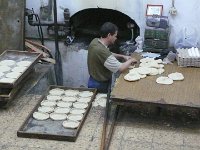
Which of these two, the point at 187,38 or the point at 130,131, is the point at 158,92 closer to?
the point at 130,131

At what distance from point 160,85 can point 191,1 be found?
2.22m

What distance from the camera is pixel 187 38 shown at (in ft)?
23.1

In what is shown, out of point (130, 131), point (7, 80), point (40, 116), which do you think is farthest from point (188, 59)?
point (7, 80)

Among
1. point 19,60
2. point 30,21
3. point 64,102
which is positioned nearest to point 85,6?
point 30,21

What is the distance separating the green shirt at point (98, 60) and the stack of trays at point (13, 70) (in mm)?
1014

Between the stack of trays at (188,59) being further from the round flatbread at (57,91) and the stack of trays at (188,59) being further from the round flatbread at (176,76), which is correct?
the round flatbread at (57,91)

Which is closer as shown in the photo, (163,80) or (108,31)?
(163,80)

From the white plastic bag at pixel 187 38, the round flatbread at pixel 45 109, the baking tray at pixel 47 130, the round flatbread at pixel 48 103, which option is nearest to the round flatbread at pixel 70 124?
the baking tray at pixel 47 130

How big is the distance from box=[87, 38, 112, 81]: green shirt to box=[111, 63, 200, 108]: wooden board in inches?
19.9

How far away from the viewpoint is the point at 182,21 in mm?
7242

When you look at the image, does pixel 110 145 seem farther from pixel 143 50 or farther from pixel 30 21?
pixel 30 21

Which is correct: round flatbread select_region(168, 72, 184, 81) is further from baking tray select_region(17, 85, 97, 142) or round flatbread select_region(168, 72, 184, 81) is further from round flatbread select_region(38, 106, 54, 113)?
round flatbread select_region(38, 106, 54, 113)

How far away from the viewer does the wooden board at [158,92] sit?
16.9 ft

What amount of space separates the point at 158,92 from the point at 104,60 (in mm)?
1153
